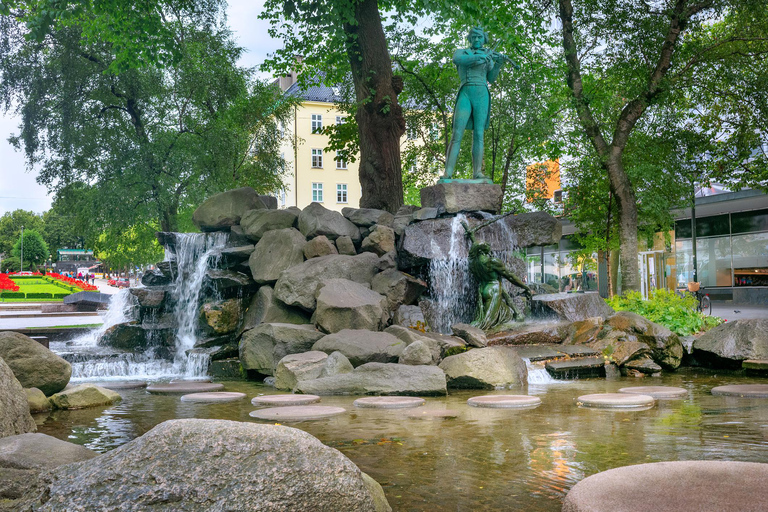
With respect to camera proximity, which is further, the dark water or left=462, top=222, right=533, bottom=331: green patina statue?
left=462, top=222, right=533, bottom=331: green patina statue

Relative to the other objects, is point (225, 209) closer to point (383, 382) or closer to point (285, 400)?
point (383, 382)

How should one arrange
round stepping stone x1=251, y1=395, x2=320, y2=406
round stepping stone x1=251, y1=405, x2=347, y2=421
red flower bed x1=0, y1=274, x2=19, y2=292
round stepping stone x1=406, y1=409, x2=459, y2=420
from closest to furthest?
round stepping stone x1=251, y1=405, x2=347, y2=421
round stepping stone x1=406, y1=409, x2=459, y2=420
round stepping stone x1=251, y1=395, x2=320, y2=406
red flower bed x1=0, y1=274, x2=19, y2=292

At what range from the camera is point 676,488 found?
11.3 feet

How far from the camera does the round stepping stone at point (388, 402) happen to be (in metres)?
7.30

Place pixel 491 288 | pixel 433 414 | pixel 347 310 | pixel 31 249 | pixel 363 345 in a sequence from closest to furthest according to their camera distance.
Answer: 1. pixel 433 414
2. pixel 363 345
3. pixel 347 310
4. pixel 491 288
5. pixel 31 249

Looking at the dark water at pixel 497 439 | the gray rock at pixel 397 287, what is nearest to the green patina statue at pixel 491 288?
the gray rock at pixel 397 287

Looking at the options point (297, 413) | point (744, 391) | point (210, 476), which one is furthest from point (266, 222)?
point (210, 476)

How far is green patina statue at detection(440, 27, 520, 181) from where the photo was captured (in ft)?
44.9

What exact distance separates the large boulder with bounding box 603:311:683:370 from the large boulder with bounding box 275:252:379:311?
4.17m

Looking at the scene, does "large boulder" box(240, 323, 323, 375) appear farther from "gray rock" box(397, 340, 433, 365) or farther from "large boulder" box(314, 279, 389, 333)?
"gray rock" box(397, 340, 433, 365)

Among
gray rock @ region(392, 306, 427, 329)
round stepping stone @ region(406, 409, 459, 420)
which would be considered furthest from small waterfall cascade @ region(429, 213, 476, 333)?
round stepping stone @ region(406, 409, 459, 420)

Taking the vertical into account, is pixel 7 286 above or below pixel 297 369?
above

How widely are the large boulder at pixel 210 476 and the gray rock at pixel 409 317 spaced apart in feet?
27.3

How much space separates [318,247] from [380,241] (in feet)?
3.76
